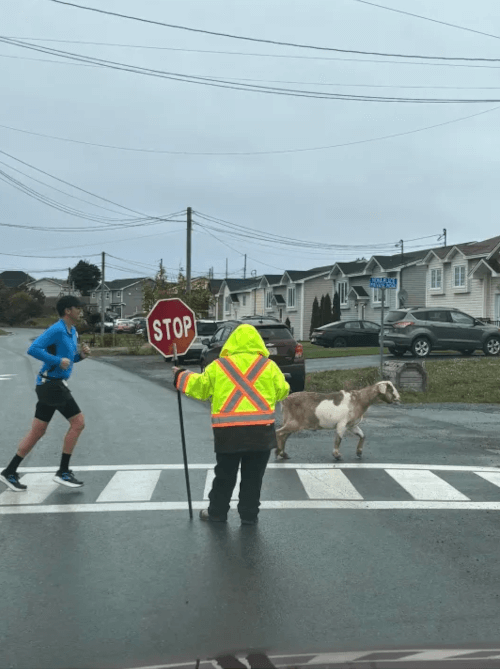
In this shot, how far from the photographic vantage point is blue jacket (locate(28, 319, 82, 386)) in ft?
28.4

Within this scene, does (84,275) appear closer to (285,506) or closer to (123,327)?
(123,327)

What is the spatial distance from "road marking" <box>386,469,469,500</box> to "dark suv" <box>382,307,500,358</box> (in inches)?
876

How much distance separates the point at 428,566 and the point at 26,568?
111 inches

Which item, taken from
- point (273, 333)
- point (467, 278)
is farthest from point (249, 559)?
point (467, 278)

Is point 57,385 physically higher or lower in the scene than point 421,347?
higher

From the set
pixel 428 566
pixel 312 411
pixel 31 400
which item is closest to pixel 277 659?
pixel 428 566

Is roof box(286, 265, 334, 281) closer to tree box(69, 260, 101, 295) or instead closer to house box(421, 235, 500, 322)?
house box(421, 235, 500, 322)

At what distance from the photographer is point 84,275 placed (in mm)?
130000

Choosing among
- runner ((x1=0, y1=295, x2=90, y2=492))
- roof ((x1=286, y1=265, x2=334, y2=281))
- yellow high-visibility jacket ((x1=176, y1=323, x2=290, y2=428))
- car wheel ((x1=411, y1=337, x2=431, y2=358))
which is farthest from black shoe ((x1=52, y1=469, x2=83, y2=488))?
roof ((x1=286, y1=265, x2=334, y2=281))

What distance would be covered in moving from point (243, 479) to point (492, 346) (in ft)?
92.1

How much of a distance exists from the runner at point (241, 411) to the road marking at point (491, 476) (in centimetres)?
346

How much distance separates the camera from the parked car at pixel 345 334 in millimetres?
44219

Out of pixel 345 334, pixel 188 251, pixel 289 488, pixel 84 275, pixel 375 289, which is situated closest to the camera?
pixel 289 488

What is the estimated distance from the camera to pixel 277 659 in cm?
441
